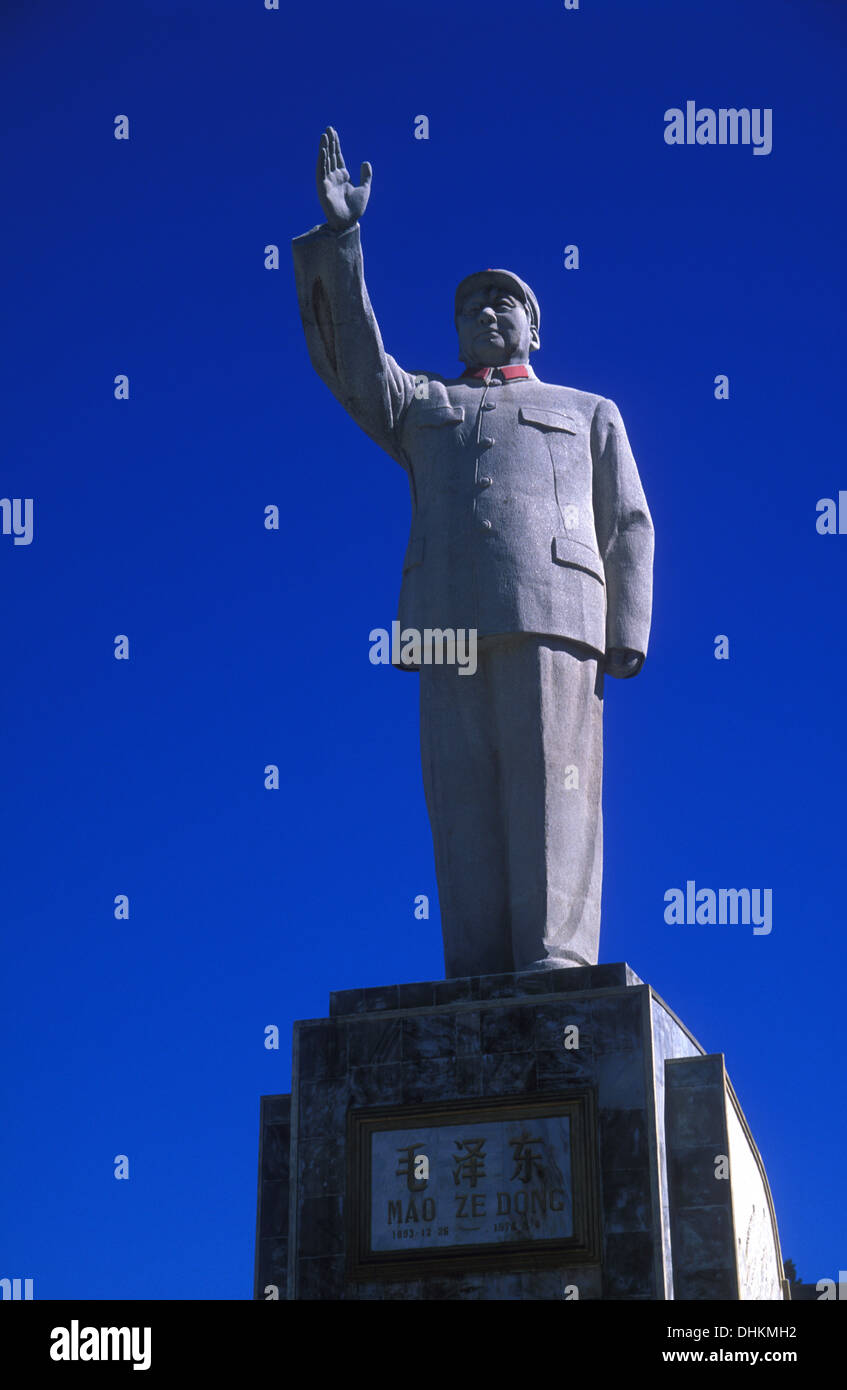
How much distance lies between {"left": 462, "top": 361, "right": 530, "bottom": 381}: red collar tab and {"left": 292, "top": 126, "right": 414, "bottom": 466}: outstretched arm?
41cm

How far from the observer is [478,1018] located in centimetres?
1049

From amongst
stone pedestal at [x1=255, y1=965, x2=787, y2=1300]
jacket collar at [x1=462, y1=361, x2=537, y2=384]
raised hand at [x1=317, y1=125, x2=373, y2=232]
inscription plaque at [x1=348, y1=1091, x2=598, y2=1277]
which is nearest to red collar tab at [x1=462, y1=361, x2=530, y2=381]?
jacket collar at [x1=462, y1=361, x2=537, y2=384]

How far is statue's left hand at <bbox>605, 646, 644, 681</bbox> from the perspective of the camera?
11.7 m

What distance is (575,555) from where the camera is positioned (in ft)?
37.7

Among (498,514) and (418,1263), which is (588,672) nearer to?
(498,514)

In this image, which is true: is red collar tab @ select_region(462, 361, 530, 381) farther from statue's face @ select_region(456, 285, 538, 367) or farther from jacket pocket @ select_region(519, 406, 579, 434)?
jacket pocket @ select_region(519, 406, 579, 434)

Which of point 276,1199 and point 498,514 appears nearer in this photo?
point 276,1199

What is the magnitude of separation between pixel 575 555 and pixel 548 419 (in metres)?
0.93

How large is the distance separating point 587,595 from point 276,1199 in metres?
3.78

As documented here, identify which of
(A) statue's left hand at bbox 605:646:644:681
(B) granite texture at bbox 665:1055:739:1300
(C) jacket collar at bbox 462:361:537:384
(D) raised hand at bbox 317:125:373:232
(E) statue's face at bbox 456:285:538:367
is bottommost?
(B) granite texture at bbox 665:1055:739:1300

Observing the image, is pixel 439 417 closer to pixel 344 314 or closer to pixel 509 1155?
pixel 344 314
